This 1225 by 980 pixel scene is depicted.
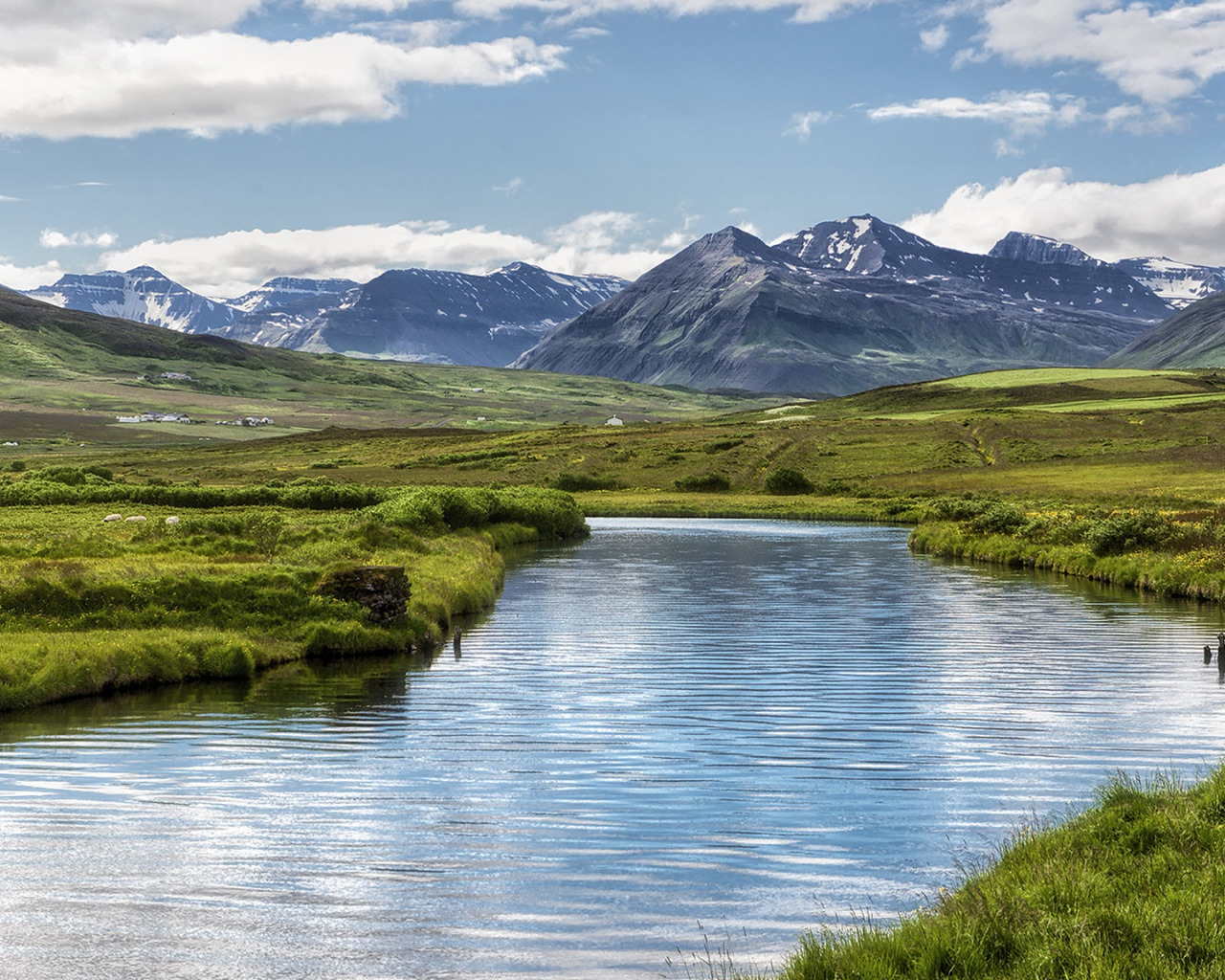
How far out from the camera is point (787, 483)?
148 meters

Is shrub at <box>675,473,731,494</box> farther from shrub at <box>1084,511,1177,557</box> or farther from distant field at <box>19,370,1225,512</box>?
shrub at <box>1084,511,1177,557</box>

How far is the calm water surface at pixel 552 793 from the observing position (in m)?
14.7

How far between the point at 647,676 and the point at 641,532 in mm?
69912

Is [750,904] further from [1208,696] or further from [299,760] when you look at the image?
[1208,696]

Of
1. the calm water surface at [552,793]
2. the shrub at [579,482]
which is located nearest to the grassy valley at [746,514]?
the shrub at [579,482]

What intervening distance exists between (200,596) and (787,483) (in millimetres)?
116202

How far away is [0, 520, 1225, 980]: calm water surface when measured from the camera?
48.3ft

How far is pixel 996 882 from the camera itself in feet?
45.1

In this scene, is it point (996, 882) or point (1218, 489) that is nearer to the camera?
point (996, 882)

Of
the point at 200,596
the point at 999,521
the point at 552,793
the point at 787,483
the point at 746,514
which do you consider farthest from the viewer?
the point at 787,483

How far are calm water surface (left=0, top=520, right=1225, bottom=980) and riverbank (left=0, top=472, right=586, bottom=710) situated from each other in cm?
115

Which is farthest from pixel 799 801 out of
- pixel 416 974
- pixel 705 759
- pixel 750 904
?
pixel 416 974

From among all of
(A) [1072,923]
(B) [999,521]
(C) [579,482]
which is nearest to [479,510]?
(B) [999,521]

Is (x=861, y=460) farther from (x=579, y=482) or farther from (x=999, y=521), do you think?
(x=999, y=521)
